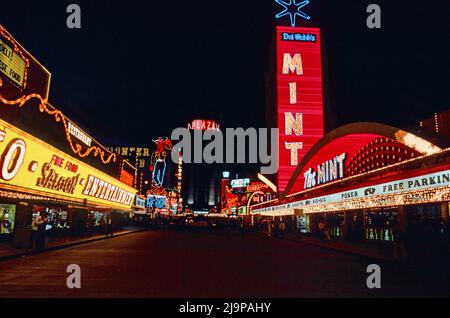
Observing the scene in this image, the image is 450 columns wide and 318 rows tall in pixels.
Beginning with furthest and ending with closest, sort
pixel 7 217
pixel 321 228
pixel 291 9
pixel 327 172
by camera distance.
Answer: pixel 291 9 → pixel 321 228 → pixel 327 172 → pixel 7 217

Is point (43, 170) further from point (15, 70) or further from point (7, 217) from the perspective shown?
point (7, 217)

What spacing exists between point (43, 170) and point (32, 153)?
1.98 m

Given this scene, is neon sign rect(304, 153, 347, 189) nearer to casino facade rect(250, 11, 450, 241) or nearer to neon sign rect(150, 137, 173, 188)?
casino facade rect(250, 11, 450, 241)

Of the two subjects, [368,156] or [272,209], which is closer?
[368,156]

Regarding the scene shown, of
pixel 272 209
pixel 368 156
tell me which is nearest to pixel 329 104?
pixel 272 209

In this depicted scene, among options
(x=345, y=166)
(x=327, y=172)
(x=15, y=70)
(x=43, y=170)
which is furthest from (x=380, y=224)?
(x=15, y=70)

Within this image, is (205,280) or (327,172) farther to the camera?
(327,172)

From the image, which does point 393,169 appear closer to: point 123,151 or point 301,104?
point 301,104

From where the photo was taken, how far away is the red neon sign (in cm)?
4325

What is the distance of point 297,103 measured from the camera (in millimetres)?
44375

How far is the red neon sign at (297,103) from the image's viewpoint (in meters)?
43.2

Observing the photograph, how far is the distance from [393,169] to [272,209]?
31732 mm

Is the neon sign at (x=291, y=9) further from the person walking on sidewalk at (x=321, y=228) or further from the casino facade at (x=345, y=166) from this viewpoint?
the person walking on sidewalk at (x=321, y=228)
